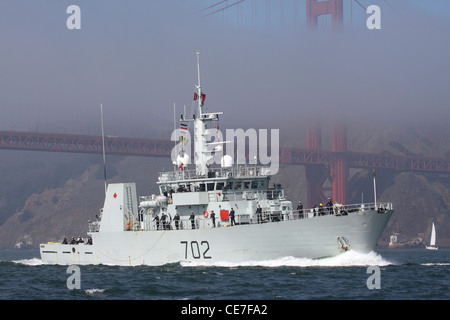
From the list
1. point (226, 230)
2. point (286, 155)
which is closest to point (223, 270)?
point (226, 230)

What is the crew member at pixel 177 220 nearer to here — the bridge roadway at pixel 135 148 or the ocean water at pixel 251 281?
the ocean water at pixel 251 281

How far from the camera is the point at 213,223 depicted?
41.9 meters

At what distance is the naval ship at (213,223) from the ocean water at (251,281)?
77 cm

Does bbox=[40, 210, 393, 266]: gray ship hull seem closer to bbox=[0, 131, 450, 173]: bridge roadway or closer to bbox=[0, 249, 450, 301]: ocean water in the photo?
bbox=[0, 249, 450, 301]: ocean water

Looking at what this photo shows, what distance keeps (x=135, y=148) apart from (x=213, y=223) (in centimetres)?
9599

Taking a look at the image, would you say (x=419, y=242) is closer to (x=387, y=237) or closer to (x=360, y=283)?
(x=387, y=237)

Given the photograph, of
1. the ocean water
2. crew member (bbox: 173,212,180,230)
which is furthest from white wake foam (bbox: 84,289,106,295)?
crew member (bbox: 173,212,180,230)

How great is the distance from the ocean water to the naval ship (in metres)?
0.77

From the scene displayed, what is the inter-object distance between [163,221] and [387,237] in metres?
111

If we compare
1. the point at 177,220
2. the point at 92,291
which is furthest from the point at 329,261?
the point at 92,291

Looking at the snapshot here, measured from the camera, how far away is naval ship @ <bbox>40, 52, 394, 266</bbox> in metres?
39.2

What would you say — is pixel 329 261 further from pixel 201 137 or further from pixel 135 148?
pixel 135 148

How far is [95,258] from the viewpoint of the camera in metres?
47.6
